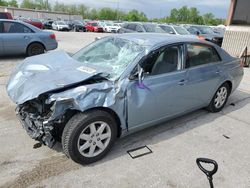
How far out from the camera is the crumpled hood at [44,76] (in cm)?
263

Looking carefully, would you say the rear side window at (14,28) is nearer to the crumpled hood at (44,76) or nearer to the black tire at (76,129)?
the crumpled hood at (44,76)

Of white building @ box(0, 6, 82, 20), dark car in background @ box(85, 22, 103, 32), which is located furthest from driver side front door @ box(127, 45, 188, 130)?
white building @ box(0, 6, 82, 20)

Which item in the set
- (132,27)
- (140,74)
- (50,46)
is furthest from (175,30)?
(140,74)

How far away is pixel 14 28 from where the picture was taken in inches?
320

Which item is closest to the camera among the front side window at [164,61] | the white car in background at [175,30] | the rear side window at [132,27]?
the front side window at [164,61]

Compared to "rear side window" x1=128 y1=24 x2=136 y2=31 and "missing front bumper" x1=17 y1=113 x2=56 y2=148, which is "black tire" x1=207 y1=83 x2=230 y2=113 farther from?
"rear side window" x1=128 y1=24 x2=136 y2=31

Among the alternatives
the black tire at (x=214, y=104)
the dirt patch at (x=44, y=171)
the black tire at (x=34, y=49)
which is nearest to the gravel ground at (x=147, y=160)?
the dirt patch at (x=44, y=171)

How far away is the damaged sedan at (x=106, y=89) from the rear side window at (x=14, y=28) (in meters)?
5.29

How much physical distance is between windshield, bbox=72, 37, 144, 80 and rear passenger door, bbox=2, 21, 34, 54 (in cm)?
528

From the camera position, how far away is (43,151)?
9.80ft

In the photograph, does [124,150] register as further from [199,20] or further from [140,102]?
[199,20]

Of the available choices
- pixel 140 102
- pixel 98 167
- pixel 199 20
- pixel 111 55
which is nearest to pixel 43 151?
pixel 98 167

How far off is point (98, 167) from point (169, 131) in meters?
1.41

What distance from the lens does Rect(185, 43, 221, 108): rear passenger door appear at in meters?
3.63
